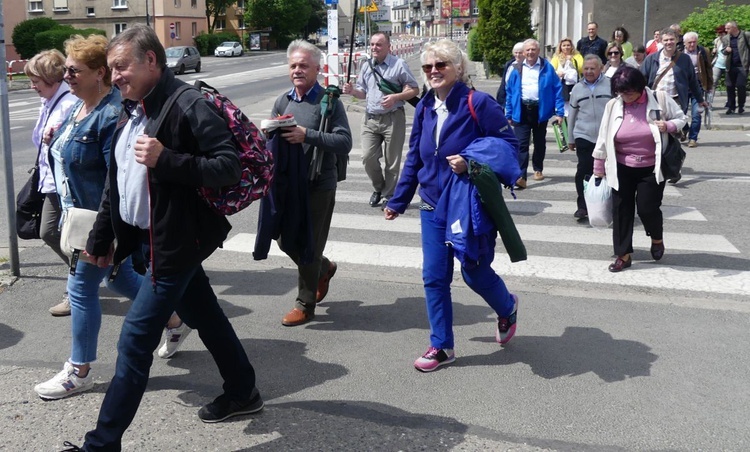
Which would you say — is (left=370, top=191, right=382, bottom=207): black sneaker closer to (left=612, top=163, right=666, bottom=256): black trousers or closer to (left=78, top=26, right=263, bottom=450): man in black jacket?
(left=612, top=163, right=666, bottom=256): black trousers

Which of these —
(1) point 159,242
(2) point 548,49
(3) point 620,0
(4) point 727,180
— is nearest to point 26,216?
(1) point 159,242

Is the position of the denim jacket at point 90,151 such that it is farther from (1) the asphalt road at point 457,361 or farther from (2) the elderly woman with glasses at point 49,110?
(1) the asphalt road at point 457,361

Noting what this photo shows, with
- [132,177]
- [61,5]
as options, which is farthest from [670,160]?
[61,5]

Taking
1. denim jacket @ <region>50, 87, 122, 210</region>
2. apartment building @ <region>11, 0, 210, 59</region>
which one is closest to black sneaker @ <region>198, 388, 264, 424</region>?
denim jacket @ <region>50, 87, 122, 210</region>

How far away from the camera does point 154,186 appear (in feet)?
11.6

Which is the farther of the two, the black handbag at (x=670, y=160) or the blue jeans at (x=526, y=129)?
the blue jeans at (x=526, y=129)

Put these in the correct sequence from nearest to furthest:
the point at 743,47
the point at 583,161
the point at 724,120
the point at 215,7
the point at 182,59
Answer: the point at 583,161, the point at 724,120, the point at 743,47, the point at 182,59, the point at 215,7

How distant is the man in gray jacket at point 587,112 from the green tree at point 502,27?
18588 millimetres

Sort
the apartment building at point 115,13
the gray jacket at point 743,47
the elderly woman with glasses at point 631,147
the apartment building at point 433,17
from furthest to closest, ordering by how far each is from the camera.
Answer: the apartment building at point 433,17
the apartment building at point 115,13
the gray jacket at point 743,47
the elderly woman with glasses at point 631,147

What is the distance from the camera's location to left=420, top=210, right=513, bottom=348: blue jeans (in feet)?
15.2

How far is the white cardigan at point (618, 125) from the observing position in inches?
256

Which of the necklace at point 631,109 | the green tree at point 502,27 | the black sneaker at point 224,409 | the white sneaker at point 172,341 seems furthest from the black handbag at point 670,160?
the green tree at point 502,27

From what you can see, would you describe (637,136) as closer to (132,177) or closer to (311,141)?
(311,141)

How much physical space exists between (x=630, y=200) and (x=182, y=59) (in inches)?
1587
